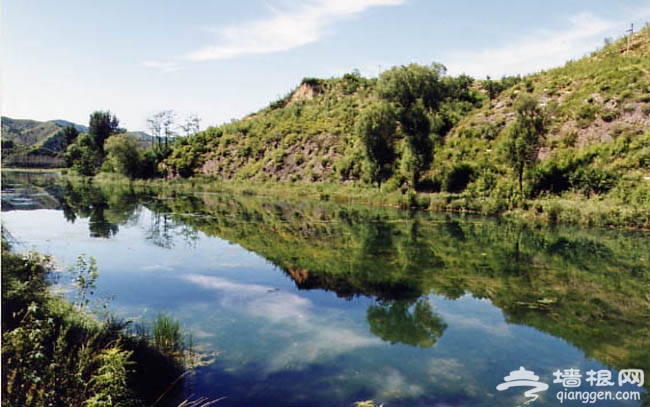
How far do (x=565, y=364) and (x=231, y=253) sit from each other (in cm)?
1138

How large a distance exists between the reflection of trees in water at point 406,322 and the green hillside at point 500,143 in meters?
17.1

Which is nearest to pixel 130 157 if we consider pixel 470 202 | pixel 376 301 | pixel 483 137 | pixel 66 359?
pixel 483 137

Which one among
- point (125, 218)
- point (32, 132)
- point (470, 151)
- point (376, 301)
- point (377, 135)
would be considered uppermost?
point (32, 132)

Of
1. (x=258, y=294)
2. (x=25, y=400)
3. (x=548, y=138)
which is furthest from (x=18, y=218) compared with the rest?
(x=548, y=138)

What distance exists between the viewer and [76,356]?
5.83 meters

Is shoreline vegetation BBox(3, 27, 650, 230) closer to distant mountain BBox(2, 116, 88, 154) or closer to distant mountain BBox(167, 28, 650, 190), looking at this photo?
distant mountain BBox(167, 28, 650, 190)

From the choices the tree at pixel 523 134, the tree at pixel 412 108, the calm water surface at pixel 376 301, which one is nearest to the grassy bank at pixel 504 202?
the calm water surface at pixel 376 301

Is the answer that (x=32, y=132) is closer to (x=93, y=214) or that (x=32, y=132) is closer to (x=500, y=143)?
(x=93, y=214)

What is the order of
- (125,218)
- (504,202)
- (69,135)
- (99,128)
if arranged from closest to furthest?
(125,218) < (504,202) < (99,128) < (69,135)

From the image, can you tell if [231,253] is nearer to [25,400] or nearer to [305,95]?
[25,400]

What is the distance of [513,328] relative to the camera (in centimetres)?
945

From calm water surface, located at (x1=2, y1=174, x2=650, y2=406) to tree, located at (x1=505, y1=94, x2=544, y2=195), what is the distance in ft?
22.5

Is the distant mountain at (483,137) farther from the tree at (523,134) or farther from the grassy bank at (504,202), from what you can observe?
the grassy bank at (504,202)

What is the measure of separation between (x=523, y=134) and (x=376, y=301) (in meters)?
20.7
